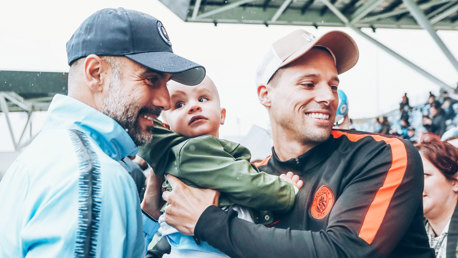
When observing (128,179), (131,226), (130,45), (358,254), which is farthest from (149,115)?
(358,254)

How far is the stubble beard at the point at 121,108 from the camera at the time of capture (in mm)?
1404

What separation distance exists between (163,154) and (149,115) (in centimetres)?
46

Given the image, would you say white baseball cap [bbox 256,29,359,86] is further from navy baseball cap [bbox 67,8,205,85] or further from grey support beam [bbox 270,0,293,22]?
grey support beam [bbox 270,0,293,22]

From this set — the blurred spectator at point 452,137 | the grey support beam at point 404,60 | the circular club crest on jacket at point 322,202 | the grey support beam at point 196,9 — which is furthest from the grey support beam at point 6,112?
the circular club crest on jacket at point 322,202

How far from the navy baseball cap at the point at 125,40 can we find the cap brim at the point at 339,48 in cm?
67

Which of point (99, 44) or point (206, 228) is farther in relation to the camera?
point (206, 228)

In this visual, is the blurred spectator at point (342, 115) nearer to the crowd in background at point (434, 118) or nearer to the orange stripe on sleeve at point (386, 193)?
the orange stripe on sleeve at point (386, 193)

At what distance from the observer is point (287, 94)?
2041 millimetres

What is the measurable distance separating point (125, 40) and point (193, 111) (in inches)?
33.9

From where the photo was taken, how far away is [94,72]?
142 cm

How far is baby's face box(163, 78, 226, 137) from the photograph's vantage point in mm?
2207

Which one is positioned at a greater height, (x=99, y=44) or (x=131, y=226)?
(x=99, y=44)

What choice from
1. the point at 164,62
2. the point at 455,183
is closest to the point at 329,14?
the point at 455,183

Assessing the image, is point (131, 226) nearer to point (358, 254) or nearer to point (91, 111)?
point (91, 111)
